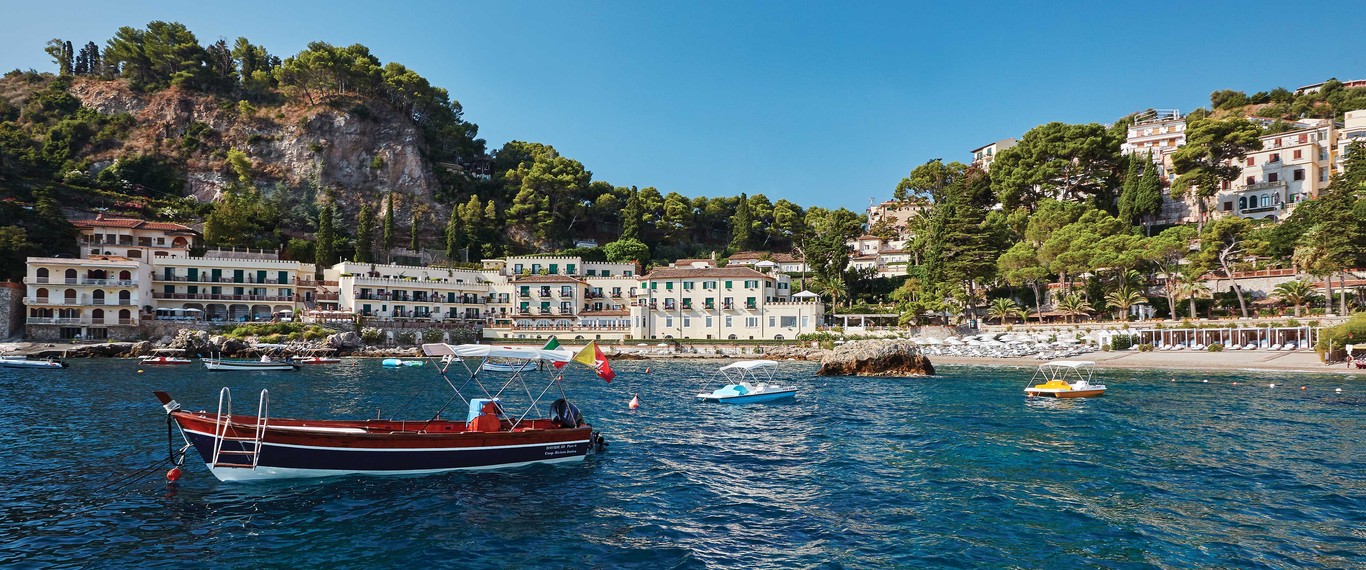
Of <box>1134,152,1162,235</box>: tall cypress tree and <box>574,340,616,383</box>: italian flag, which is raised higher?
<box>1134,152,1162,235</box>: tall cypress tree

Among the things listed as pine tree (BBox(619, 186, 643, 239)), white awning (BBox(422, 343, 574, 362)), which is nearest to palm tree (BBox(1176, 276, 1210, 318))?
white awning (BBox(422, 343, 574, 362))

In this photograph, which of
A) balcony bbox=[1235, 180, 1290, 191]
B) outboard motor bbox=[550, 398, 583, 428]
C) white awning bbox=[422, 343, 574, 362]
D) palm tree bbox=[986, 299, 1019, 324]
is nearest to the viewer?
white awning bbox=[422, 343, 574, 362]

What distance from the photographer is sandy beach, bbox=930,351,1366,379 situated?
47156 millimetres

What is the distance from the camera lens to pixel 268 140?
10356cm

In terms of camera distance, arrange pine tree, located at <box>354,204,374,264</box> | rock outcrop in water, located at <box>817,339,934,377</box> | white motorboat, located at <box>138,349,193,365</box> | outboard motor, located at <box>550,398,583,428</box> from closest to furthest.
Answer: outboard motor, located at <box>550,398,583,428</box> → rock outcrop in water, located at <box>817,339,934,377</box> → white motorboat, located at <box>138,349,193,365</box> → pine tree, located at <box>354,204,374,264</box>

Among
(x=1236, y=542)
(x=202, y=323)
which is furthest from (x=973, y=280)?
(x=202, y=323)

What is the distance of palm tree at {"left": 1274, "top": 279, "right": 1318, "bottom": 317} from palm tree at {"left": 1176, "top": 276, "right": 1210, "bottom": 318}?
18.3ft

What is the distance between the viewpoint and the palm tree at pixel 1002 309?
239 ft

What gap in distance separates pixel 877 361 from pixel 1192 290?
36441 mm

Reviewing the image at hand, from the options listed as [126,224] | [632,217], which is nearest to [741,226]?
[632,217]

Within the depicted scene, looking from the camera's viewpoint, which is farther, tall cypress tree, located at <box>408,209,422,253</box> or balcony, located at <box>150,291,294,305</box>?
tall cypress tree, located at <box>408,209,422,253</box>

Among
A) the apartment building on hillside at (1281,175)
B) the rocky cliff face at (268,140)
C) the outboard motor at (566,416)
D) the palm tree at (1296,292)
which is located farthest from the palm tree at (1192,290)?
the rocky cliff face at (268,140)

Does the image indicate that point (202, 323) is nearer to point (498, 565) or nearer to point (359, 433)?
point (359, 433)

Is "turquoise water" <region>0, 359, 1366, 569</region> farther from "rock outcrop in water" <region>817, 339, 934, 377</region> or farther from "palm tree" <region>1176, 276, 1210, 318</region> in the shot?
"palm tree" <region>1176, 276, 1210, 318</region>
